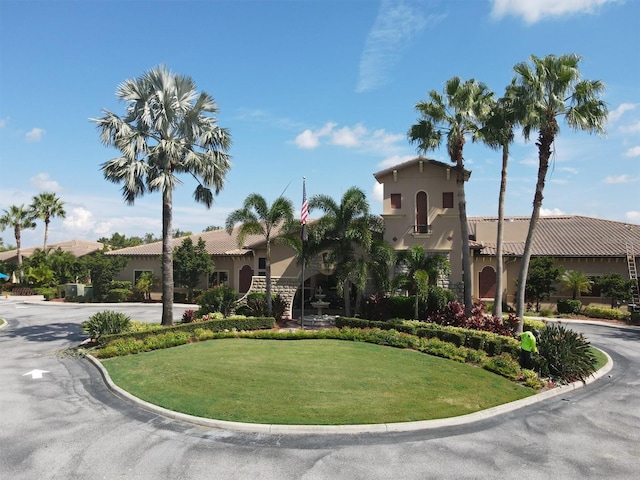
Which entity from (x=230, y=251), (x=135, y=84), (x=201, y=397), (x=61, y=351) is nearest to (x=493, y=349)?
(x=201, y=397)

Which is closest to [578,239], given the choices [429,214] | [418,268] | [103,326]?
[429,214]

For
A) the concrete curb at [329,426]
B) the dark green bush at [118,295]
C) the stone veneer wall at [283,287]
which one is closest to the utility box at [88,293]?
the dark green bush at [118,295]

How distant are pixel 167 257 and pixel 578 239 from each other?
104ft

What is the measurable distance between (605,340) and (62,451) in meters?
23.6

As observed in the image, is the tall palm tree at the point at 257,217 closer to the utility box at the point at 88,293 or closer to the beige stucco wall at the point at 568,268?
the beige stucco wall at the point at 568,268

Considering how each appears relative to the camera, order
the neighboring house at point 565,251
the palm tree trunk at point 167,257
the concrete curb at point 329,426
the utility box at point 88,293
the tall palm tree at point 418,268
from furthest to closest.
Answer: the utility box at point 88,293 < the neighboring house at point 565,251 < the tall palm tree at point 418,268 < the palm tree trunk at point 167,257 < the concrete curb at point 329,426

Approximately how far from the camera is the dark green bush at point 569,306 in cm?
3177

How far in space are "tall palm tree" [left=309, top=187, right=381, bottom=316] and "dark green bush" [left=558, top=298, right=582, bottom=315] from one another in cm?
1635

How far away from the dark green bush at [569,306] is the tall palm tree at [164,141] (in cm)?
2527

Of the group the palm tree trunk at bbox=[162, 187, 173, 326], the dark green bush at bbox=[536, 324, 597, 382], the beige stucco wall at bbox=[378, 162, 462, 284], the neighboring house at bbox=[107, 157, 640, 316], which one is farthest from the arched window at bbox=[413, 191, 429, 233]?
the palm tree trunk at bbox=[162, 187, 173, 326]

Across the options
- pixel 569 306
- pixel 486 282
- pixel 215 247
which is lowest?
pixel 569 306

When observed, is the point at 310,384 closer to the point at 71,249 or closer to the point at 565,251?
the point at 565,251

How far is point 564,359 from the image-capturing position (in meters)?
14.8

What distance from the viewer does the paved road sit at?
26.6 ft
